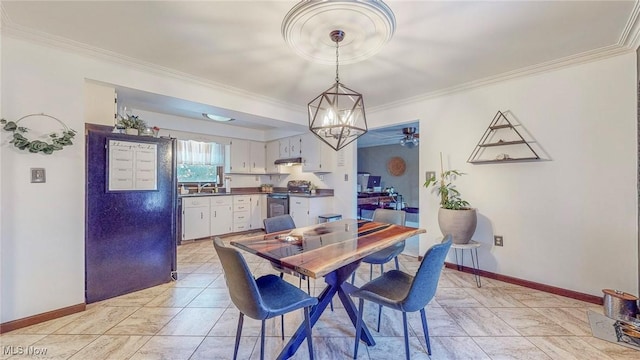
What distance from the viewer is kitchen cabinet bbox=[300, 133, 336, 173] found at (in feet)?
16.2

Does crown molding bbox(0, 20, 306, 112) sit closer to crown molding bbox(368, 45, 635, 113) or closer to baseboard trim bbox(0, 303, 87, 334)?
baseboard trim bbox(0, 303, 87, 334)

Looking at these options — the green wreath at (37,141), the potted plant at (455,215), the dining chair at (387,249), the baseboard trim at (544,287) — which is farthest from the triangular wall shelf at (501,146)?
the green wreath at (37,141)

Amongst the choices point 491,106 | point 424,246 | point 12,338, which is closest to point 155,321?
point 12,338

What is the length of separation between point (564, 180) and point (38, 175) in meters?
4.85

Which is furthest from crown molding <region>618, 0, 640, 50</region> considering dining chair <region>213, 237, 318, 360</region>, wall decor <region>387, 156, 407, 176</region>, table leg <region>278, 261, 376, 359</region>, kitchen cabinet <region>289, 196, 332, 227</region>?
wall decor <region>387, 156, 407, 176</region>

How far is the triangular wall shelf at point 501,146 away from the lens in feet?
9.37

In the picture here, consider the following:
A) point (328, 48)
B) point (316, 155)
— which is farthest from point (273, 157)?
point (328, 48)

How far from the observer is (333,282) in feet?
6.39

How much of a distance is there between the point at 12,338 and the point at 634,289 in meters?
5.10

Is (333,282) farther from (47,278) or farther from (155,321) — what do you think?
(47,278)

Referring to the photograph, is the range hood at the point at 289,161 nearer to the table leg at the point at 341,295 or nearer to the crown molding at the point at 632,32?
the table leg at the point at 341,295

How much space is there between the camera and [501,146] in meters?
3.04

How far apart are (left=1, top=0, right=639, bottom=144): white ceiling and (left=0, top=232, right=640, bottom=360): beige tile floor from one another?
2156mm

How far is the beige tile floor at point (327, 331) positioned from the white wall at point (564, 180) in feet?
1.26
